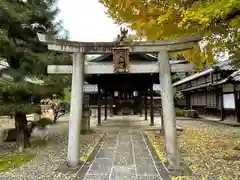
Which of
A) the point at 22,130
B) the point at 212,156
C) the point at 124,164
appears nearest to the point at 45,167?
the point at 124,164

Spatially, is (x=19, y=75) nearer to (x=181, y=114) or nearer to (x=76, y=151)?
(x=76, y=151)

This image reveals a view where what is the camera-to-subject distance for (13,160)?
7.67m

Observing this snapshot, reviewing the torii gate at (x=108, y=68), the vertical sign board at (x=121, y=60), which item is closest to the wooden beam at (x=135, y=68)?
the torii gate at (x=108, y=68)

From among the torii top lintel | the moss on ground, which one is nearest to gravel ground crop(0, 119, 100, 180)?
the moss on ground

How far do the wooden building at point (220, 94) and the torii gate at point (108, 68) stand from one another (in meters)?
7.72

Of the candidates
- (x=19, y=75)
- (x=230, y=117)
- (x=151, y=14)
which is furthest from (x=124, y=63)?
(x=230, y=117)

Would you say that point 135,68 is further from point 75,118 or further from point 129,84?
point 129,84

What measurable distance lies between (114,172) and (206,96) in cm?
1948

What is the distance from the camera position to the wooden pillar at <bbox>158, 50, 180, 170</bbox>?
21.1 ft

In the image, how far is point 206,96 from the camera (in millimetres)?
23578

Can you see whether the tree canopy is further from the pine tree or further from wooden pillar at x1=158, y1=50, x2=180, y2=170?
the pine tree

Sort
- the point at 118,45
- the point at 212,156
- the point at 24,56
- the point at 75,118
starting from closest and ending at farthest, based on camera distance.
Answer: the point at 75,118 < the point at 118,45 < the point at 212,156 < the point at 24,56

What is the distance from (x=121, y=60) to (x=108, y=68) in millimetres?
442

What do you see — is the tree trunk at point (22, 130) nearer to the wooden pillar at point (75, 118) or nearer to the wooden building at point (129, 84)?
the wooden pillar at point (75, 118)
